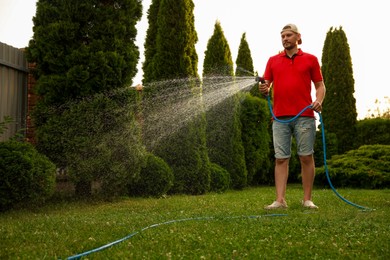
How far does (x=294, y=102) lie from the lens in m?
5.92

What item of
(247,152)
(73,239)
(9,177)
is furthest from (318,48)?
(73,239)

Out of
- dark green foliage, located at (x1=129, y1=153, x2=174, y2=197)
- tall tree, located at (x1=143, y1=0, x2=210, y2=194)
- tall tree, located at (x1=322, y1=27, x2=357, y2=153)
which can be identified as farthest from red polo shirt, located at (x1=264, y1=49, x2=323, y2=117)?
tall tree, located at (x1=322, y1=27, x2=357, y2=153)

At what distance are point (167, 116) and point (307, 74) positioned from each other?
3.98 metres

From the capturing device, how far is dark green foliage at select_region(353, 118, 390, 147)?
17969 millimetres

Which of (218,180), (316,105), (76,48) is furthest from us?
(218,180)

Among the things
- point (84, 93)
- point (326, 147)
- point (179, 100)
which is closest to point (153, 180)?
point (84, 93)

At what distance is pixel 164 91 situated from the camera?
31.7 feet

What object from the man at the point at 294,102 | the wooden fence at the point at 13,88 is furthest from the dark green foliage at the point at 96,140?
the man at the point at 294,102

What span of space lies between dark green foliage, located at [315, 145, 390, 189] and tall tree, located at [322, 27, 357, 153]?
14.1 feet

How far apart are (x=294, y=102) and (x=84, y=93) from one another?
11.1 feet

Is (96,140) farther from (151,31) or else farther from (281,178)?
(151,31)

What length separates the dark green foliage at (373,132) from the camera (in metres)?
18.0

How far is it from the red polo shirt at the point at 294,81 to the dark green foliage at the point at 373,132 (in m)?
13.1

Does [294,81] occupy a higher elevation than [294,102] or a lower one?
higher
